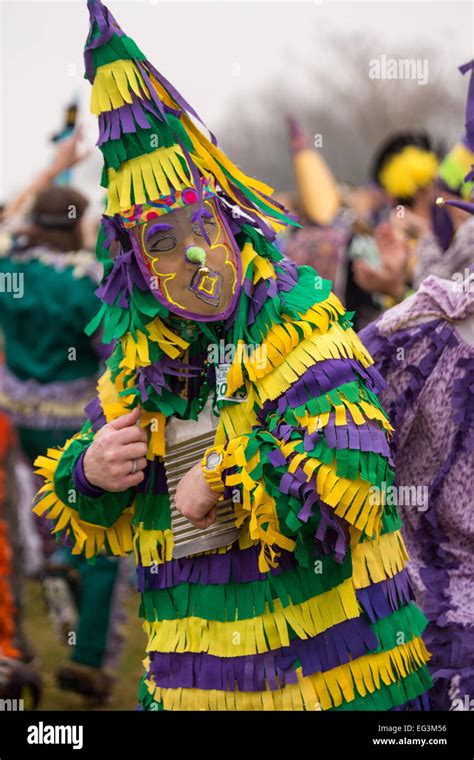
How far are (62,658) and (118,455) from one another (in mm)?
3548

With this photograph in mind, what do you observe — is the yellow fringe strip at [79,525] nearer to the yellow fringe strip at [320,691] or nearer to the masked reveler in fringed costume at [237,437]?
the masked reveler in fringed costume at [237,437]

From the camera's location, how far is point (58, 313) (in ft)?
17.1

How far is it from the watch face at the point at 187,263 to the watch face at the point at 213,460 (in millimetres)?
271

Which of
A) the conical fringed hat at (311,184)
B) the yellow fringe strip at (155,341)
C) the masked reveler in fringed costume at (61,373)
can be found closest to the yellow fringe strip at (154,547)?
the yellow fringe strip at (155,341)

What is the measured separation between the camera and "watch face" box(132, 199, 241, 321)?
2.53 meters

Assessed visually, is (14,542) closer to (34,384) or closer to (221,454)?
(34,384)

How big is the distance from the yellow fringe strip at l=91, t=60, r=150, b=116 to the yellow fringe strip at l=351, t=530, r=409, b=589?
3.30 ft

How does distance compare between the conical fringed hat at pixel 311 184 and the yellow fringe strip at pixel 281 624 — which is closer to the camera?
the yellow fringe strip at pixel 281 624

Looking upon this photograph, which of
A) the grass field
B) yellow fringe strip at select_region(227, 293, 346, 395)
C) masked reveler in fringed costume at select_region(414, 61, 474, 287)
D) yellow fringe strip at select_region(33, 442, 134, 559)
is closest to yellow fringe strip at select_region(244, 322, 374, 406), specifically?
yellow fringe strip at select_region(227, 293, 346, 395)

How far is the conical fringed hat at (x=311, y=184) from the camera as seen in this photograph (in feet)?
25.1

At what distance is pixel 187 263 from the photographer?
8.29ft

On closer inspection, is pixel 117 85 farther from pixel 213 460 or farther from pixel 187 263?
pixel 213 460

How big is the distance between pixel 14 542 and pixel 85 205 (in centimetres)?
152
